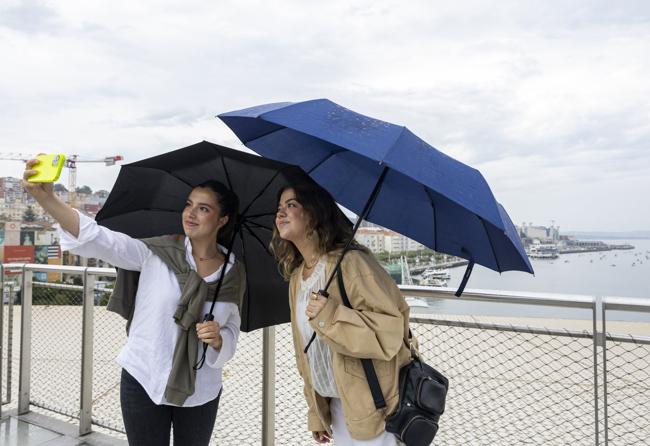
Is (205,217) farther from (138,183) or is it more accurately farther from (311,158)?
(311,158)

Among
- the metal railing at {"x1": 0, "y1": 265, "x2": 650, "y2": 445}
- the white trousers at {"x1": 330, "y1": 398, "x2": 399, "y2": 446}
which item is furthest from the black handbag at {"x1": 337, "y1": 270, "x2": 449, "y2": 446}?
the metal railing at {"x1": 0, "y1": 265, "x2": 650, "y2": 445}

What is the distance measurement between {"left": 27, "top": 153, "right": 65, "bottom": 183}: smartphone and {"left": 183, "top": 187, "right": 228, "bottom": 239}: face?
1.48 ft

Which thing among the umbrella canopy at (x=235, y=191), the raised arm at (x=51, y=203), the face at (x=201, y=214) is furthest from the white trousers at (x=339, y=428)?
the raised arm at (x=51, y=203)

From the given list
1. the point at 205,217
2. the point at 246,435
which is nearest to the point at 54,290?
the point at 246,435

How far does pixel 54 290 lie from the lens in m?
3.23

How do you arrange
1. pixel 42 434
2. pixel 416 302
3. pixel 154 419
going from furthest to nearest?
pixel 42 434, pixel 416 302, pixel 154 419

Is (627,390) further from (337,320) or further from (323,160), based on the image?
(323,160)

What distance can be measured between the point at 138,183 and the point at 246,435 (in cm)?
216

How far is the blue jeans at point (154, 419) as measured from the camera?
157 cm

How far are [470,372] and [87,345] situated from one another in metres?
2.41

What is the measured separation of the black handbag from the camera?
4.25 feet

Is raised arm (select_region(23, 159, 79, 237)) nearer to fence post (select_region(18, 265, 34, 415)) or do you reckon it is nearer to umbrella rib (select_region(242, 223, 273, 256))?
umbrella rib (select_region(242, 223, 273, 256))

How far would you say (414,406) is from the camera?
1307mm

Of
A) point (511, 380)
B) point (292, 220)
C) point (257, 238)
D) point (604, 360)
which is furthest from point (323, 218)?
point (511, 380)
